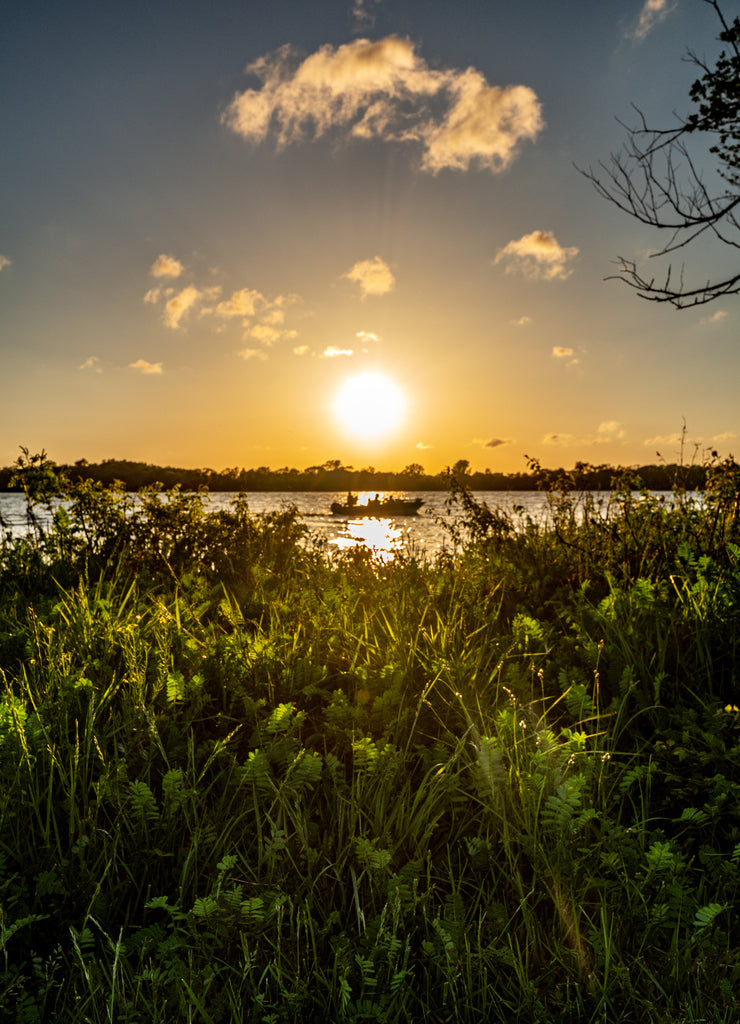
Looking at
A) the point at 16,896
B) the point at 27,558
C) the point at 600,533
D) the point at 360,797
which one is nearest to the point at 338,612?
the point at 360,797

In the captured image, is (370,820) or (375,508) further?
(375,508)

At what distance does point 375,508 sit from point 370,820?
21.0 metres

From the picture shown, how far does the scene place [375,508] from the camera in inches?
926

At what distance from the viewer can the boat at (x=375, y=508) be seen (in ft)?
73.7

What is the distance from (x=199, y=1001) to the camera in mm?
1814

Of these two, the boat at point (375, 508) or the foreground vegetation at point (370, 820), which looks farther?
the boat at point (375, 508)

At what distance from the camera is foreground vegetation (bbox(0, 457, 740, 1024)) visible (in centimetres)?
197

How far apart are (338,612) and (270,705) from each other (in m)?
1.18

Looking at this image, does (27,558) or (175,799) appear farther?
(27,558)

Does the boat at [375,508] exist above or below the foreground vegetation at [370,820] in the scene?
above

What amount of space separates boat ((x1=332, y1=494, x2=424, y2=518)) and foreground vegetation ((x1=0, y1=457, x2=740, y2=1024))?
545 inches

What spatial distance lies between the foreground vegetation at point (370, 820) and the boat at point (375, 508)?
13841mm

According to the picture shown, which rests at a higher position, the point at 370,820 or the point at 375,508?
the point at 375,508

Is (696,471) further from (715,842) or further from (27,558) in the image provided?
(27,558)
